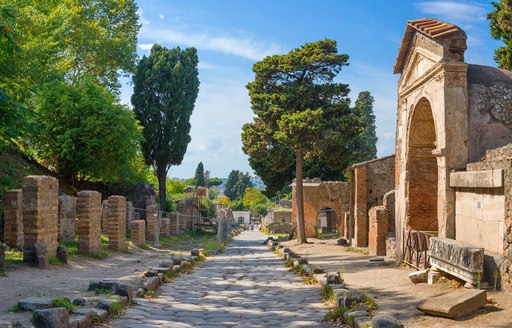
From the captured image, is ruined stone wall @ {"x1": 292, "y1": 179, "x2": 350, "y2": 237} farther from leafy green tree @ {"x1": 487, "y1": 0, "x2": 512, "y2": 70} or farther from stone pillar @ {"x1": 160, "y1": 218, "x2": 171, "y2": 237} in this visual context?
leafy green tree @ {"x1": 487, "y1": 0, "x2": 512, "y2": 70}

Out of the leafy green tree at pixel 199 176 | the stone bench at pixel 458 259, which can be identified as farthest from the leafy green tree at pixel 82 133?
the leafy green tree at pixel 199 176

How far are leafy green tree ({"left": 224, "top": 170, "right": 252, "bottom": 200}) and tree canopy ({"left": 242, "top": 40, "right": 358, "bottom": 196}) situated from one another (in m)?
87.2

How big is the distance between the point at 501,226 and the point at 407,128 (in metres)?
6.21

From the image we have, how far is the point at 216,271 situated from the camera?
1552cm

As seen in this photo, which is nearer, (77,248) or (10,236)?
(10,236)

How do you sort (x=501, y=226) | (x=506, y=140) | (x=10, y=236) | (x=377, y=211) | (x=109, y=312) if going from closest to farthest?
1. (x=109, y=312)
2. (x=501, y=226)
3. (x=506, y=140)
4. (x=10, y=236)
5. (x=377, y=211)

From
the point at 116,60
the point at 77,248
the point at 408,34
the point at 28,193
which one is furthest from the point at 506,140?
the point at 116,60

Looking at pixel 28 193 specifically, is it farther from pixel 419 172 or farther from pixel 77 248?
pixel 419 172

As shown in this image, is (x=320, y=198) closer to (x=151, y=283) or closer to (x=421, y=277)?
(x=421, y=277)

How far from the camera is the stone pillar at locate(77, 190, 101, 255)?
51.7 ft

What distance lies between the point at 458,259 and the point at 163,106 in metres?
30.5

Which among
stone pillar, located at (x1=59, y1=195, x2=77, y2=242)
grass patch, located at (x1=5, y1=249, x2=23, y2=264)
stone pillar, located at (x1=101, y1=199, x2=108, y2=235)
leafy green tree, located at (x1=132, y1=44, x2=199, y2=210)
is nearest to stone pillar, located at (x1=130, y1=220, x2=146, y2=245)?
stone pillar, located at (x1=101, y1=199, x2=108, y2=235)

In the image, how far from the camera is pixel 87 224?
1573cm

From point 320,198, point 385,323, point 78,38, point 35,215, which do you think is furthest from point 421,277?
point 78,38
